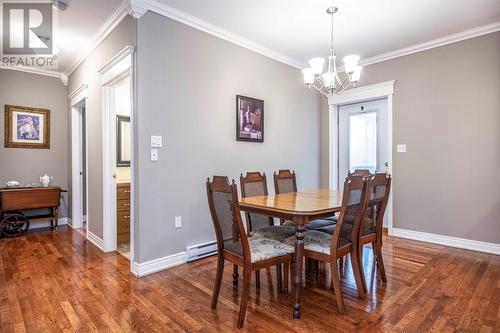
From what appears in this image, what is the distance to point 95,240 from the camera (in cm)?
356

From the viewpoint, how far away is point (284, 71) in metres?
4.14

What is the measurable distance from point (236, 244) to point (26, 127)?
4.27 m

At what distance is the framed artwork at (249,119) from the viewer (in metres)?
3.48

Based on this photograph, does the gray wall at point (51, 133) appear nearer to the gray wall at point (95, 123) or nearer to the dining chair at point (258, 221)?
the gray wall at point (95, 123)

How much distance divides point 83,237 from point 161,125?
2323 millimetres

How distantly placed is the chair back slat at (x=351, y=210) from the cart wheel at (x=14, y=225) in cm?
437

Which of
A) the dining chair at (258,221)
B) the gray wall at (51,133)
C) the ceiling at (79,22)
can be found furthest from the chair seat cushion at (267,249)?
the gray wall at (51,133)

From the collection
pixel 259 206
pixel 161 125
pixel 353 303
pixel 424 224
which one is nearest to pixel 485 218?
pixel 424 224

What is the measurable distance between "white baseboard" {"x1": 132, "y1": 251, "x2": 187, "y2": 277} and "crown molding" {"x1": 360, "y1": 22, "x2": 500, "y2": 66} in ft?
12.1

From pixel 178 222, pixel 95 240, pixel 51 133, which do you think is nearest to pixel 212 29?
pixel 178 222

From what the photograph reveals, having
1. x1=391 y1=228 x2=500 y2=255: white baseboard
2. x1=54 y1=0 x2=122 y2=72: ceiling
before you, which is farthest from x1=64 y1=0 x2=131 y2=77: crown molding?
x1=391 y1=228 x2=500 y2=255: white baseboard

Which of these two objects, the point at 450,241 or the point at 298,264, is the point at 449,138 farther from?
the point at 298,264

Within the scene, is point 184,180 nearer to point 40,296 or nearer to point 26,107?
point 40,296

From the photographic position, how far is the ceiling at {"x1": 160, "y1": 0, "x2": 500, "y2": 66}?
2701 millimetres
